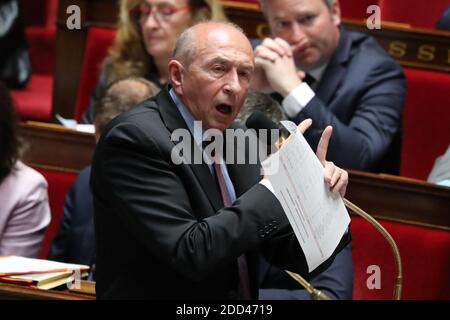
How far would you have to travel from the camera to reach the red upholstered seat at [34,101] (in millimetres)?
1988

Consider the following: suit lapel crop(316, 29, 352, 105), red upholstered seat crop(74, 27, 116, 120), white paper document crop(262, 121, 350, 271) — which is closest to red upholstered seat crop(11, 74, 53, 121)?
red upholstered seat crop(74, 27, 116, 120)

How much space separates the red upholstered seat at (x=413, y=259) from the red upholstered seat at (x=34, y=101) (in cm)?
87

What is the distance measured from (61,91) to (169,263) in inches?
43.0

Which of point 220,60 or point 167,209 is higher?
point 220,60

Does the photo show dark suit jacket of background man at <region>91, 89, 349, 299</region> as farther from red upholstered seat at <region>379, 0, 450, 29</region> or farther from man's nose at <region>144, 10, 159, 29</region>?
red upholstered seat at <region>379, 0, 450, 29</region>

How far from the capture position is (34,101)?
6.63ft

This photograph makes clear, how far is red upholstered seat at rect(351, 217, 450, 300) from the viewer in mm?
1285

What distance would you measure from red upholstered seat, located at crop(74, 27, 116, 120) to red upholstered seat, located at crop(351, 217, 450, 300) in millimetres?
736

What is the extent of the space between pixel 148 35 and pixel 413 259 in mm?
604

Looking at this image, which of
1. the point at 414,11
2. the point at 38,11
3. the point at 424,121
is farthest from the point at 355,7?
the point at 38,11

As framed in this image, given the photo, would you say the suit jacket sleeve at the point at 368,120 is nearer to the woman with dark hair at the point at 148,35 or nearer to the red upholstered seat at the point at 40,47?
the woman with dark hair at the point at 148,35

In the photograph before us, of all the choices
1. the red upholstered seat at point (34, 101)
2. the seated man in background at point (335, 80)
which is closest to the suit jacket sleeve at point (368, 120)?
the seated man in background at point (335, 80)

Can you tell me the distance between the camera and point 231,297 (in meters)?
0.93

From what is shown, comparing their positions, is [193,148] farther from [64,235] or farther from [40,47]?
[40,47]
